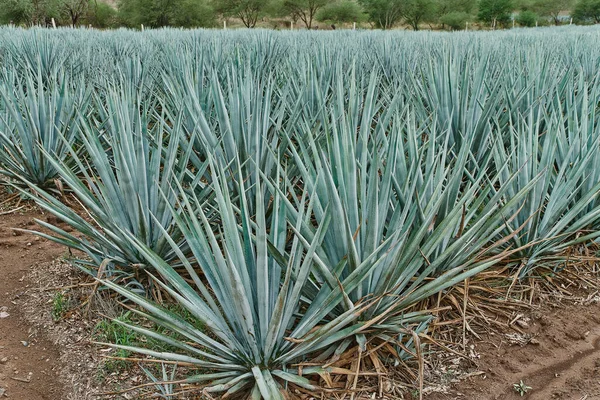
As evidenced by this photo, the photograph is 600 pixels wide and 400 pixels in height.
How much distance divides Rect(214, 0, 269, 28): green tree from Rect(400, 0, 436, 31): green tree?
1353 centimetres

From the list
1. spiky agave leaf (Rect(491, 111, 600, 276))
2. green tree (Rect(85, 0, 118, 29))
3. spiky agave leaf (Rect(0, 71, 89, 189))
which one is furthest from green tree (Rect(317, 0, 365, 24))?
spiky agave leaf (Rect(491, 111, 600, 276))

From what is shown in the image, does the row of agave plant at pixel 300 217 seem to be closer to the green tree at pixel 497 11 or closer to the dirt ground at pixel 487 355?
the dirt ground at pixel 487 355

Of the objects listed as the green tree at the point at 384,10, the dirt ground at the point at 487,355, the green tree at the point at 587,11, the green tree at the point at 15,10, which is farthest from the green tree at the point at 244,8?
the dirt ground at the point at 487,355

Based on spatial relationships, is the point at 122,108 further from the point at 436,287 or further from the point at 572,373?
the point at 572,373

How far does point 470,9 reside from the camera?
57.2 m

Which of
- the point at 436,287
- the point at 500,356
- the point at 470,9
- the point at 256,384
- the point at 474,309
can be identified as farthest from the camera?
the point at 470,9

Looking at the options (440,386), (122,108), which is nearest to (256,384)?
(440,386)

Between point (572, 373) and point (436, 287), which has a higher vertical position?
point (436, 287)

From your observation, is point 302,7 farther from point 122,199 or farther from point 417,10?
point 122,199

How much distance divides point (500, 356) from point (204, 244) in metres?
1.34

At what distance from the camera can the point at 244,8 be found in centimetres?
4784

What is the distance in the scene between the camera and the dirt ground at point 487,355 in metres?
2.00

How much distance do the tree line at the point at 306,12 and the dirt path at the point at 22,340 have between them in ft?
134

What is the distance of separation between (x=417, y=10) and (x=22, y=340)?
53.2 meters
